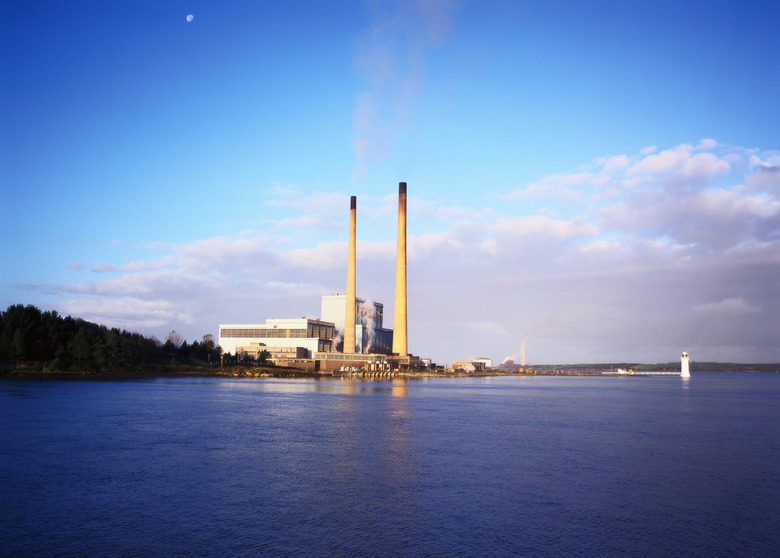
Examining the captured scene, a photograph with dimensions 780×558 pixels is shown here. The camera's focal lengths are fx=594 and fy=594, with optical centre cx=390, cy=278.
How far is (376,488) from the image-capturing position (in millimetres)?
23016

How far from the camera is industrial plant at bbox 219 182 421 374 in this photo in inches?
5437

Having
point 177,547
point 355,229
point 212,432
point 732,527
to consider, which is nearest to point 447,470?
point 732,527

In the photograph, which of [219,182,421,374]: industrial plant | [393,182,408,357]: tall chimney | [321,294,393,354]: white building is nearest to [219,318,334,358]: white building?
[219,182,421,374]: industrial plant

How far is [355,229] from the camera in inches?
5472

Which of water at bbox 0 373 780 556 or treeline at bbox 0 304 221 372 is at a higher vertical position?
treeline at bbox 0 304 221 372

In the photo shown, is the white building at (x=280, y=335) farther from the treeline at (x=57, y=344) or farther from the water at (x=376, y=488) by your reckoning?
the water at (x=376, y=488)

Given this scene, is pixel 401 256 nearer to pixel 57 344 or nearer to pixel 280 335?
pixel 280 335

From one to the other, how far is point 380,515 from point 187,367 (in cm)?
12364

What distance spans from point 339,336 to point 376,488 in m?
146

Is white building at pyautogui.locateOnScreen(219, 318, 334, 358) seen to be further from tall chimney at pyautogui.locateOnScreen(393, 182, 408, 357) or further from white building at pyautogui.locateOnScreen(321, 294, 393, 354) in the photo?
tall chimney at pyautogui.locateOnScreen(393, 182, 408, 357)

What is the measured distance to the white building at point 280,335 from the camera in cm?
15412

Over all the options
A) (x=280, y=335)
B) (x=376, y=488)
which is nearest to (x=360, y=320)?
(x=280, y=335)

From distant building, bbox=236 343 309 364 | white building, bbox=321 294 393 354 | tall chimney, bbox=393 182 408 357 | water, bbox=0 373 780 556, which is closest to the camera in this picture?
water, bbox=0 373 780 556

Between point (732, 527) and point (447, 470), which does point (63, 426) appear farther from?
point (732, 527)
